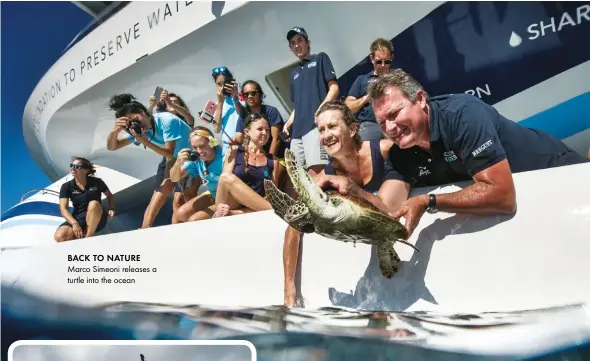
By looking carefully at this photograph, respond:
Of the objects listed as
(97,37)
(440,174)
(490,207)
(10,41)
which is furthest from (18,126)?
(490,207)

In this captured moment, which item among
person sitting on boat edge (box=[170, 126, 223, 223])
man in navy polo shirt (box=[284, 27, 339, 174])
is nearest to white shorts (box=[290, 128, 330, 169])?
man in navy polo shirt (box=[284, 27, 339, 174])

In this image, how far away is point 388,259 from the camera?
1543 mm

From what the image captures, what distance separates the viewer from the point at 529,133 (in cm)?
154

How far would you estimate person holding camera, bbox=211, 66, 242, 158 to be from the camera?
196cm

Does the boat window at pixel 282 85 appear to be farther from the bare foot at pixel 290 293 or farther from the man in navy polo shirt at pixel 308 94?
the bare foot at pixel 290 293

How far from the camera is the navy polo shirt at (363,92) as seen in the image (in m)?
1.75

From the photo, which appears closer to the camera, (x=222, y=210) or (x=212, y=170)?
(x=222, y=210)

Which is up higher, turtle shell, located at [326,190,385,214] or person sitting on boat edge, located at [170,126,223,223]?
person sitting on boat edge, located at [170,126,223,223]

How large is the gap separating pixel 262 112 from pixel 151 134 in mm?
482

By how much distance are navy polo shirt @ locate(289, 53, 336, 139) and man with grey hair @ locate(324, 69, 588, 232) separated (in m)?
0.30

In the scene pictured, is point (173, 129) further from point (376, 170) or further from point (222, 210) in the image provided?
point (376, 170)

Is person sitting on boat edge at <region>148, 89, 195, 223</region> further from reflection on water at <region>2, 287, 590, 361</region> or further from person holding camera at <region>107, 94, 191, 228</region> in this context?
reflection on water at <region>2, 287, 590, 361</region>

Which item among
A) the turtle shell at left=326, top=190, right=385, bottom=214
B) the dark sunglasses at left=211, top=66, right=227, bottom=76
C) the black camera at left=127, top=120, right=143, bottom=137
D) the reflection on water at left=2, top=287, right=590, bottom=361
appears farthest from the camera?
the black camera at left=127, top=120, right=143, bottom=137

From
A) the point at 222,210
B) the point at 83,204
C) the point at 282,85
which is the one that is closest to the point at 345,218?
the point at 222,210
